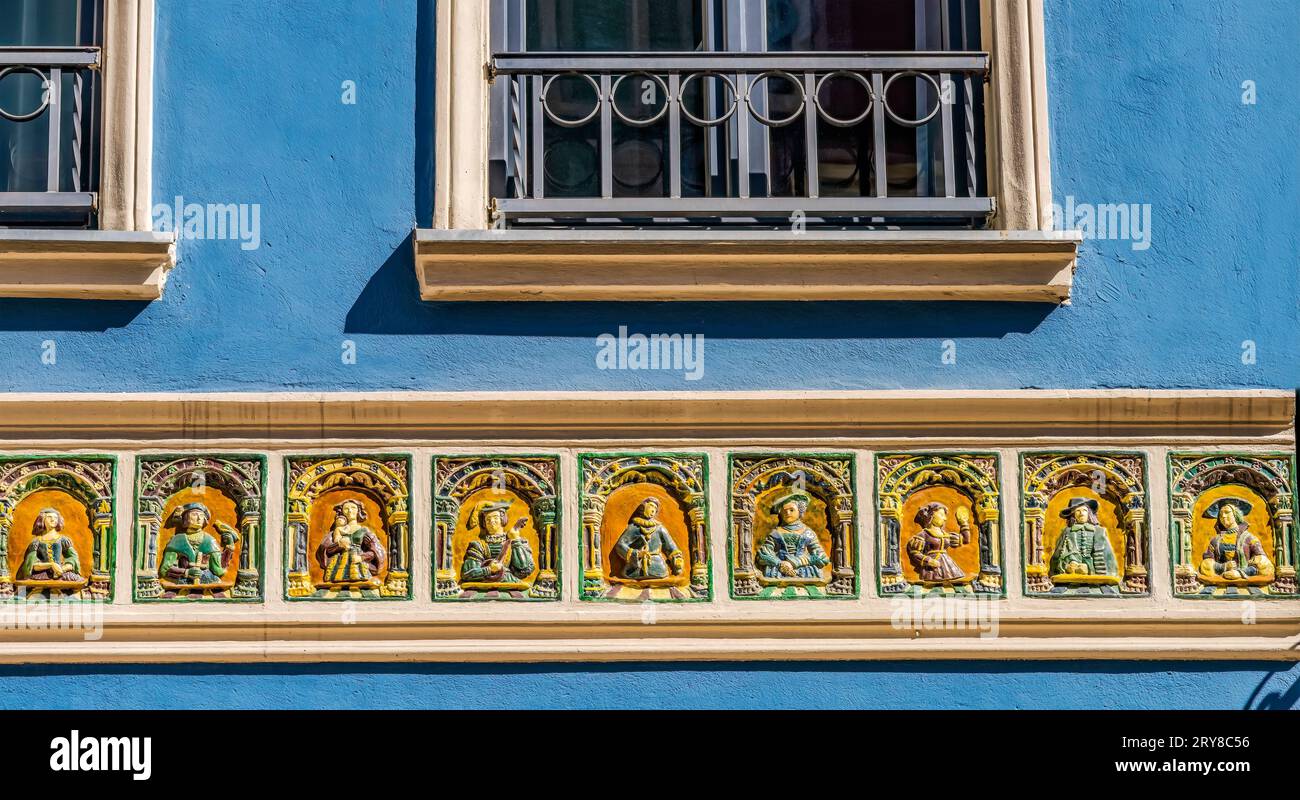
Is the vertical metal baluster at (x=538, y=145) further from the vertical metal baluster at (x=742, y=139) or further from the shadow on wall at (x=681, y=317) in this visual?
the vertical metal baluster at (x=742, y=139)

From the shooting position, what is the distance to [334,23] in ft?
22.9

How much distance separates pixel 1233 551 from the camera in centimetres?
660

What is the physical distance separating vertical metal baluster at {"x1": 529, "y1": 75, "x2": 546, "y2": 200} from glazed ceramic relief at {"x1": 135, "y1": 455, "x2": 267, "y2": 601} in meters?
1.35

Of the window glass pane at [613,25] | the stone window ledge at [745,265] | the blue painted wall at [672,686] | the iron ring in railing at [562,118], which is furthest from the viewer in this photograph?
the window glass pane at [613,25]

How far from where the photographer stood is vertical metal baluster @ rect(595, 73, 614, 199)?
6918 millimetres

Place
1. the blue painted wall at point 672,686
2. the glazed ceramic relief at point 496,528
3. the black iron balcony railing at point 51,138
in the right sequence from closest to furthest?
1. the blue painted wall at point 672,686
2. the glazed ceramic relief at point 496,528
3. the black iron balcony railing at point 51,138

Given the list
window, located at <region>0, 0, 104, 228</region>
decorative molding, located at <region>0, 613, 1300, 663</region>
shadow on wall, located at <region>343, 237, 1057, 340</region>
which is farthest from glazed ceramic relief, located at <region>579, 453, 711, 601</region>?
window, located at <region>0, 0, 104, 228</region>

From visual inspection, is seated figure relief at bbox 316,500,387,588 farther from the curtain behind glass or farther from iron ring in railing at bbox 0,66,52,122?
iron ring in railing at bbox 0,66,52,122

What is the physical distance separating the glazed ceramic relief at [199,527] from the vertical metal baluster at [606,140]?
152 centimetres

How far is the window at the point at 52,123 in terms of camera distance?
680 centimetres

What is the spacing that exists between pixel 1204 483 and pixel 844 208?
5.04 ft

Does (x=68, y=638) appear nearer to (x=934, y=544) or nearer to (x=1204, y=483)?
(x=934, y=544)

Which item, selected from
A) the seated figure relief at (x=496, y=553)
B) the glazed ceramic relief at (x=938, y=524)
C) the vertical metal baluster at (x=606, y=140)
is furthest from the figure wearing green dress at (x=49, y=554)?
the glazed ceramic relief at (x=938, y=524)
